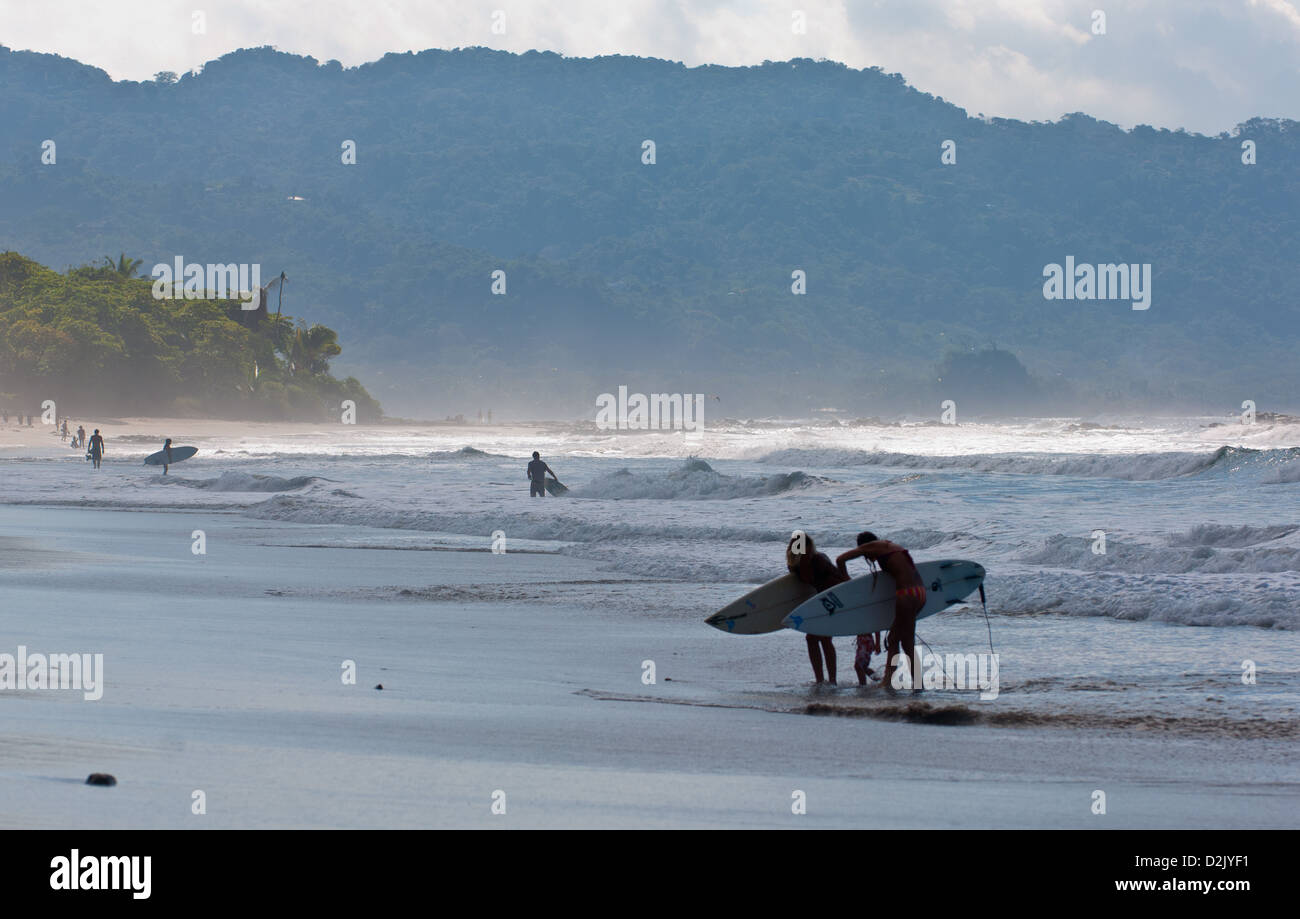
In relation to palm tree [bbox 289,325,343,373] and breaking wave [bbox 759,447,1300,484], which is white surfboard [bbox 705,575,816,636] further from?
palm tree [bbox 289,325,343,373]

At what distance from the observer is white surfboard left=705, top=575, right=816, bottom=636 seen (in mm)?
11164

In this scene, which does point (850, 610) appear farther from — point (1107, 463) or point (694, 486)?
point (1107, 463)

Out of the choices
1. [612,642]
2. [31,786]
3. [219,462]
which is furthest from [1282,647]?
[219,462]

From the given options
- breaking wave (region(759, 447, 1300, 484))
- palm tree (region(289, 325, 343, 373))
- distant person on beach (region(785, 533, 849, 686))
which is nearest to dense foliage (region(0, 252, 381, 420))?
palm tree (region(289, 325, 343, 373))

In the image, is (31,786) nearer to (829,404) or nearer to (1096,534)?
(1096,534)

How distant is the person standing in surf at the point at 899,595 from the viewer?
32.7ft

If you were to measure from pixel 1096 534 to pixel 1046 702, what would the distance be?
9614 millimetres

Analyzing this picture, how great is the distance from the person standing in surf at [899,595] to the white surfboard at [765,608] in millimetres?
1027

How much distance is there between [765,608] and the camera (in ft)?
36.8

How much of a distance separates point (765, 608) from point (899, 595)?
1496mm

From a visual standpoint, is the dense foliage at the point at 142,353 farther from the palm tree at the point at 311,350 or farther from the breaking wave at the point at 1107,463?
the breaking wave at the point at 1107,463

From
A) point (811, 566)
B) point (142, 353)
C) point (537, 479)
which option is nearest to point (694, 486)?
point (537, 479)

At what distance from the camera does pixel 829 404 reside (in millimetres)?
176125

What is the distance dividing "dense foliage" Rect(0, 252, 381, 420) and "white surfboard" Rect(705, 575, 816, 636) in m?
80.6
